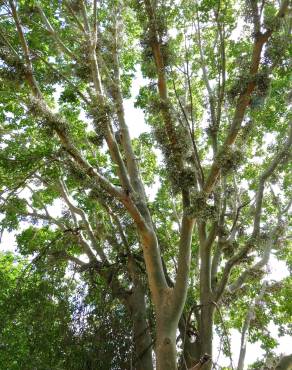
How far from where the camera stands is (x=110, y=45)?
7027mm

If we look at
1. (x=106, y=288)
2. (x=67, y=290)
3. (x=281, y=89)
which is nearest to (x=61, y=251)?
Answer: (x=67, y=290)

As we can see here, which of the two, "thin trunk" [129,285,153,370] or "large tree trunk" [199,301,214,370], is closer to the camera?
"large tree trunk" [199,301,214,370]

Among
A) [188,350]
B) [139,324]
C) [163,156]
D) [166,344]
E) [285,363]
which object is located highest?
[163,156]

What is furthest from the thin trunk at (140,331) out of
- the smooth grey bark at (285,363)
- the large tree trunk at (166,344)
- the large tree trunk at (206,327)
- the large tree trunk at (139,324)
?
the smooth grey bark at (285,363)

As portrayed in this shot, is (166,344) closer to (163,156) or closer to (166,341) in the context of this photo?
(166,341)

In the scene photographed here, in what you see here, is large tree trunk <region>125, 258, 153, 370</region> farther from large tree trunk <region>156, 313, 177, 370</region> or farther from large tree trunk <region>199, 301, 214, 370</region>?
large tree trunk <region>156, 313, 177, 370</region>

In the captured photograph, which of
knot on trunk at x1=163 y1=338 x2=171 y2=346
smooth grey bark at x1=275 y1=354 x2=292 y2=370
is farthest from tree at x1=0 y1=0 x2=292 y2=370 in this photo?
smooth grey bark at x1=275 y1=354 x2=292 y2=370

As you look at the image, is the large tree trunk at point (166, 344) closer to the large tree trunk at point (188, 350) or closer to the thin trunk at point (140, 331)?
the large tree trunk at point (188, 350)

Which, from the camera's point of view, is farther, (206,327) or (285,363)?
(206,327)

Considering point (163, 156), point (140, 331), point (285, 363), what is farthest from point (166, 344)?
point (163, 156)

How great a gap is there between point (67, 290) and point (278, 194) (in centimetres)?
459

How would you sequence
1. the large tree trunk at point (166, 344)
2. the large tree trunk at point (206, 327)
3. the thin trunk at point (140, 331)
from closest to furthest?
the large tree trunk at point (166, 344) → the large tree trunk at point (206, 327) → the thin trunk at point (140, 331)

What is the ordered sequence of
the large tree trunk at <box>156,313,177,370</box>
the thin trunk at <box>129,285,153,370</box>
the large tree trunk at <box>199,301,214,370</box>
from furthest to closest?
the thin trunk at <box>129,285,153,370</box> < the large tree trunk at <box>199,301,214,370</box> < the large tree trunk at <box>156,313,177,370</box>

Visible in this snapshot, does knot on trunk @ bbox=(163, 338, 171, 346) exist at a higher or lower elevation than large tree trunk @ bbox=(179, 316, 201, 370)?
lower
